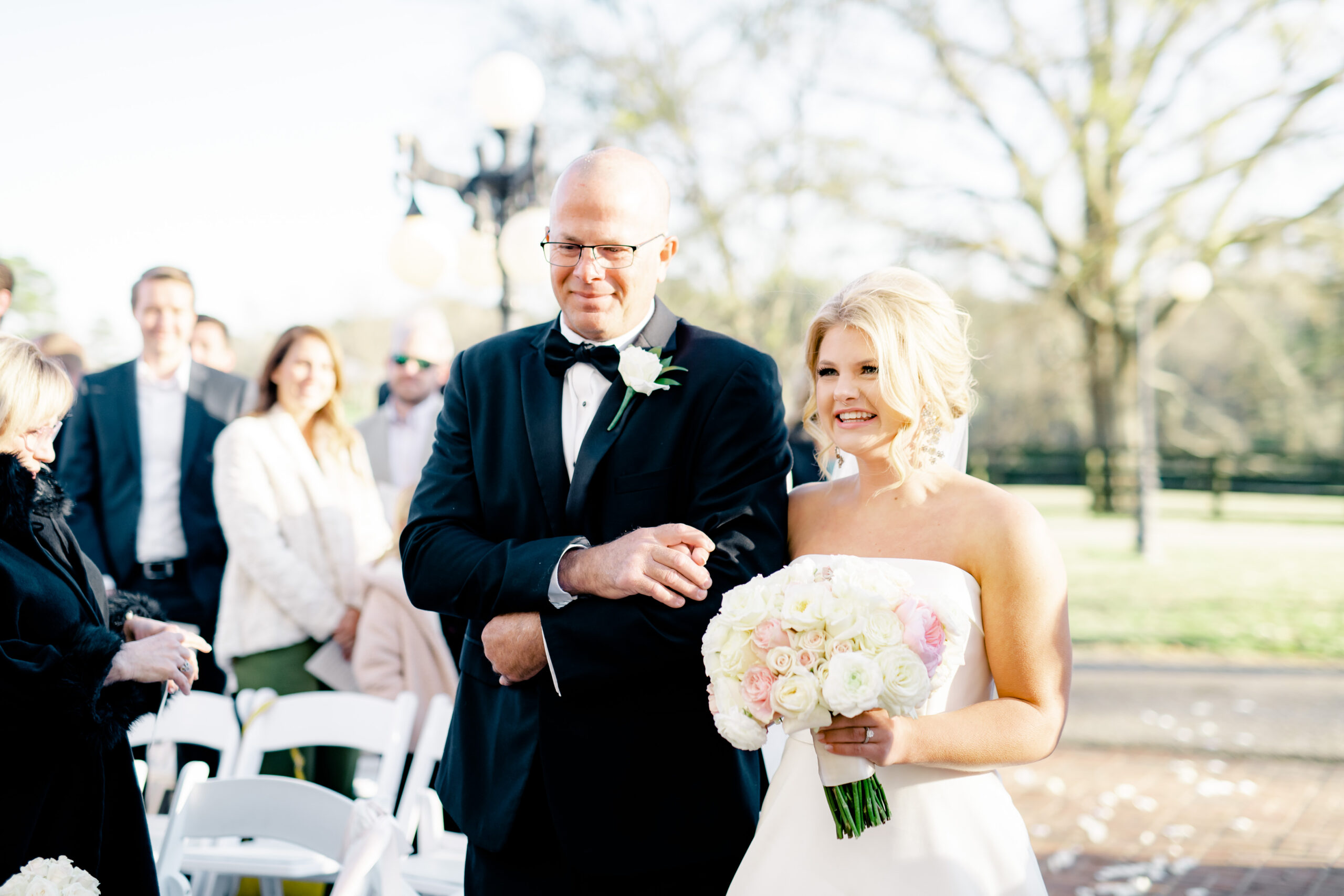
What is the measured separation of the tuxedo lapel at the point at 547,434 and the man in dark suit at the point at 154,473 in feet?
10.5

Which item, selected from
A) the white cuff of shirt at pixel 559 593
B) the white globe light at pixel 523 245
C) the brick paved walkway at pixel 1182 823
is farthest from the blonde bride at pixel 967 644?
the white globe light at pixel 523 245

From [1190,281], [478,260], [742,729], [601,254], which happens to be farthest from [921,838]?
[1190,281]

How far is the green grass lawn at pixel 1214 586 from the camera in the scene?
10102mm

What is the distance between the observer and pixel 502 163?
25.5 ft

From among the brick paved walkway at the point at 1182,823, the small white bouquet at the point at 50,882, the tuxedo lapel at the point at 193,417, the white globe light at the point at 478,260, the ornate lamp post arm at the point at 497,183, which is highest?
the ornate lamp post arm at the point at 497,183

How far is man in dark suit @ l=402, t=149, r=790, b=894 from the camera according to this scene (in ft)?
7.34

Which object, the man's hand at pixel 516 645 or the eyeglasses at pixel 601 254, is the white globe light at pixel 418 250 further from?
the man's hand at pixel 516 645

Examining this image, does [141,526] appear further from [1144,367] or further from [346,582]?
[1144,367]

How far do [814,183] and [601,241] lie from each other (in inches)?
678

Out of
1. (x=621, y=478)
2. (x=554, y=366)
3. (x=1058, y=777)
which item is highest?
(x=554, y=366)

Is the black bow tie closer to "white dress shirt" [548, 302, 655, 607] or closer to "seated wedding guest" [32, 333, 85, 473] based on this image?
"white dress shirt" [548, 302, 655, 607]

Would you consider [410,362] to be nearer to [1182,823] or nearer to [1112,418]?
[1182,823]

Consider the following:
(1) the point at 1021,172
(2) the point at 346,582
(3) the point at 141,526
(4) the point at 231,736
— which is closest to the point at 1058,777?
(2) the point at 346,582

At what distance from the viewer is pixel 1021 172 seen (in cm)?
2017
